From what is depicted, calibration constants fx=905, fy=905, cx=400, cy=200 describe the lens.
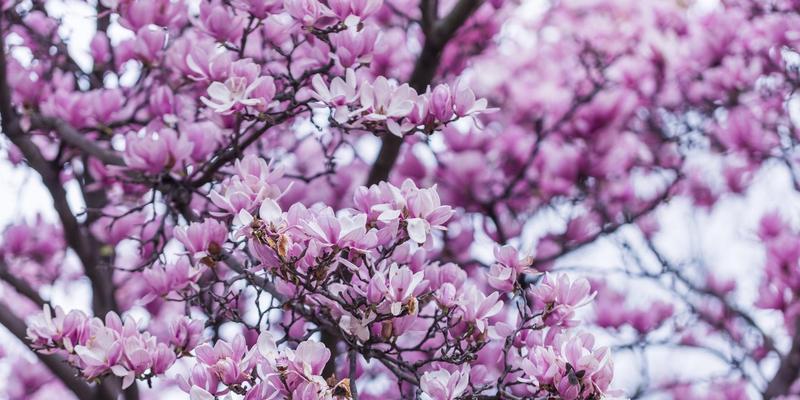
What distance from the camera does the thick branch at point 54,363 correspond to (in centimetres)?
319

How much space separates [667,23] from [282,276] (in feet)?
12.7

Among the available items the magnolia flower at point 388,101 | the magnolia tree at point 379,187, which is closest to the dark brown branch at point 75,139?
the magnolia tree at point 379,187

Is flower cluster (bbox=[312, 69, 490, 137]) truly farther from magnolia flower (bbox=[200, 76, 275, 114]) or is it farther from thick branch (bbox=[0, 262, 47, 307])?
thick branch (bbox=[0, 262, 47, 307])

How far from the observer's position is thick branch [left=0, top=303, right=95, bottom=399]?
319 cm

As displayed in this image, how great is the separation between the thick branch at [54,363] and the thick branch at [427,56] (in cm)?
131

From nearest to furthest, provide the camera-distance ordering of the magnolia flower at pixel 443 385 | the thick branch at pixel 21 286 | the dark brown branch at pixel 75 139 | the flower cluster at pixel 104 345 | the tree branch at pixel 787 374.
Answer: the magnolia flower at pixel 443 385 < the flower cluster at pixel 104 345 < the dark brown branch at pixel 75 139 < the thick branch at pixel 21 286 < the tree branch at pixel 787 374

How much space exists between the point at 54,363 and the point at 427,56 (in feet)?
5.81

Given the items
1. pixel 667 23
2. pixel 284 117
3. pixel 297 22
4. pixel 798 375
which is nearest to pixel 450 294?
pixel 284 117

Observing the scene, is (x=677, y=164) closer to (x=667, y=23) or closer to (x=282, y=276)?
(x=667, y=23)

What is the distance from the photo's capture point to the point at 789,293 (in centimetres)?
423

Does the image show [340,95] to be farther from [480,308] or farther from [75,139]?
[75,139]

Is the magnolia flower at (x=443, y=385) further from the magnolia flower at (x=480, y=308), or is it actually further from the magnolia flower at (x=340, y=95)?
the magnolia flower at (x=340, y=95)

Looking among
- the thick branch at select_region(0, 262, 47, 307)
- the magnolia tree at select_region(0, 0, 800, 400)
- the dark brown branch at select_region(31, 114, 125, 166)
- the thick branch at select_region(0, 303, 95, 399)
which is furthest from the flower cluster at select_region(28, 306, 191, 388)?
the thick branch at select_region(0, 262, 47, 307)

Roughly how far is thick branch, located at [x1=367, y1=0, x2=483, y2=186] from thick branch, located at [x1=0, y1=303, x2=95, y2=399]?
1.31 m
